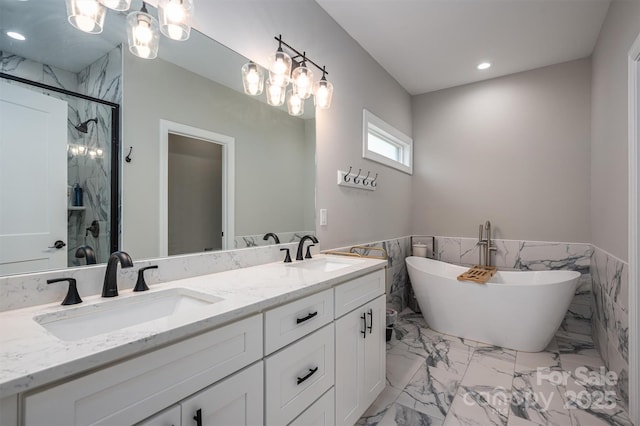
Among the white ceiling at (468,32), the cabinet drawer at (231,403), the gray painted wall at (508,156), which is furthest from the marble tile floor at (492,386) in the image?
the white ceiling at (468,32)

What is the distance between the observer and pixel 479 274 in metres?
2.83

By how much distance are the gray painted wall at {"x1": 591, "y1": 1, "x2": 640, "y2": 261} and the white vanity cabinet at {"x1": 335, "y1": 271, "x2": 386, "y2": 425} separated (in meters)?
1.57

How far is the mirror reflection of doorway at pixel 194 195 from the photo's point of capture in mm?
1352

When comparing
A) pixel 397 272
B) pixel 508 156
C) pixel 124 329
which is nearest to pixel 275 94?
pixel 124 329

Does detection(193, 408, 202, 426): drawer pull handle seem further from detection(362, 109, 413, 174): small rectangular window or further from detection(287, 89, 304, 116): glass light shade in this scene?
detection(362, 109, 413, 174): small rectangular window

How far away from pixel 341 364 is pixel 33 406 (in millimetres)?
1150

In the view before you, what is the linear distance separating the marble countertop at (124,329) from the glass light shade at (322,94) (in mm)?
1224

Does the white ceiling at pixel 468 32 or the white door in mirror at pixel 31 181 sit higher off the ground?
the white ceiling at pixel 468 32

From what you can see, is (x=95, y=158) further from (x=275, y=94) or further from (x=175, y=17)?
(x=275, y=94)

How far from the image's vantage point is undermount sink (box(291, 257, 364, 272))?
1.84 metres

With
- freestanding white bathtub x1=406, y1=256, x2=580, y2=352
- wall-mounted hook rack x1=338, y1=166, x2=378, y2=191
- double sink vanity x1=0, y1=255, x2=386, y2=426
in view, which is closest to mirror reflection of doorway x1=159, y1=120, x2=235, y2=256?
double sink vanity x1=0, y1=255, x2=386, y2=426

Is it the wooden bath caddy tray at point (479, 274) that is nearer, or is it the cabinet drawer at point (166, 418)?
the cabinet drawer at point (166, 418)

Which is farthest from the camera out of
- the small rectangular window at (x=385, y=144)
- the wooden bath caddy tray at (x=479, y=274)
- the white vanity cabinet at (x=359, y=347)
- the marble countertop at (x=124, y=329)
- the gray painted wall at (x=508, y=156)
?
the gray painted wall at (x=508, y=156)

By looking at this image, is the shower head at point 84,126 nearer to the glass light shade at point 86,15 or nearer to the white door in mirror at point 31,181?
the white door in mirror at point 31,181
